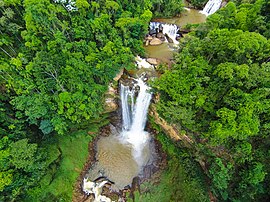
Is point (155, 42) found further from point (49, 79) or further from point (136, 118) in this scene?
point (49, 79)

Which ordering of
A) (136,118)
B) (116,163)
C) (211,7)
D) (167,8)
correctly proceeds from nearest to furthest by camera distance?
(116,163) < (136,118) < (167,8) < (211,7)

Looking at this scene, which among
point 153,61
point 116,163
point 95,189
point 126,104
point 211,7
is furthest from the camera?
point 211,7

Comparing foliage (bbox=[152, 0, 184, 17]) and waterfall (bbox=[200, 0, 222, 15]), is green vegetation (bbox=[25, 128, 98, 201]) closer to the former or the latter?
foliage (bbox=[152, 0, 184, 17])

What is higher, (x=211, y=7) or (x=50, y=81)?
(x=211, y=7)

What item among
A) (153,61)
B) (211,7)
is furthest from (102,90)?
(211,7)

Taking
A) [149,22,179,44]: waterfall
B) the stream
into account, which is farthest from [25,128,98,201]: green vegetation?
[149,22,179,44]: waterfall

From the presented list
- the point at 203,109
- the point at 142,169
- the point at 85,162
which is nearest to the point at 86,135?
the point at 85,162
